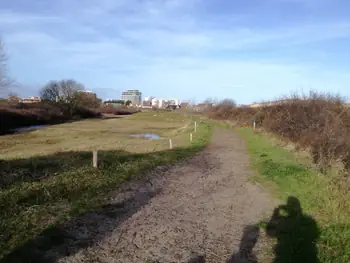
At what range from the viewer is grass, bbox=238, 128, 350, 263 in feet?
19.1

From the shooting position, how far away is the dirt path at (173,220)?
5410 mm

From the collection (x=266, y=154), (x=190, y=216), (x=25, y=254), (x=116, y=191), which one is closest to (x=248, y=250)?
Answer: (x=190, y=216)

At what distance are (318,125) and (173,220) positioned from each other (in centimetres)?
1341

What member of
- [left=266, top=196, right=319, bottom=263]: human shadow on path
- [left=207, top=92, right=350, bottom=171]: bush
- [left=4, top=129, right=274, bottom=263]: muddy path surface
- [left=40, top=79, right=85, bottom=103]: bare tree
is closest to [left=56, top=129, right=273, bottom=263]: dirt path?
[left=4, top=129, right=274, bottom=263]: muddy path surface

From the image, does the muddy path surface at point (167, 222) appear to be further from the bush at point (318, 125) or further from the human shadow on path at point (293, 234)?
the bush at point (318, 125)

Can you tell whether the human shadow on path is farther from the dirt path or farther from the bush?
the bush

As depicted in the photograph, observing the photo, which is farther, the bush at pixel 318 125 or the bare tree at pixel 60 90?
the bare tree at pixel 60 90

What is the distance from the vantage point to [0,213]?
6559mm

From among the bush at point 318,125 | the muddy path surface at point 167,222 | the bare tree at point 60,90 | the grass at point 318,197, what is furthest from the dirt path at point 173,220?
the bare tree at point 60,90

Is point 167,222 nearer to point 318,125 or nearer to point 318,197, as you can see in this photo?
point 318,197

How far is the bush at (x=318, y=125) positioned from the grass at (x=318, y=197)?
1.23 m

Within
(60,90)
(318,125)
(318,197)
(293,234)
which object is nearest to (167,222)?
(293,234)

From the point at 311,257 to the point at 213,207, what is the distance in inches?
121

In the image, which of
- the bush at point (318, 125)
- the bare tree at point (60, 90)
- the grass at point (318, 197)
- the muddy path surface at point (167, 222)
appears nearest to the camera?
the muddy path surface at point (167, 222)
